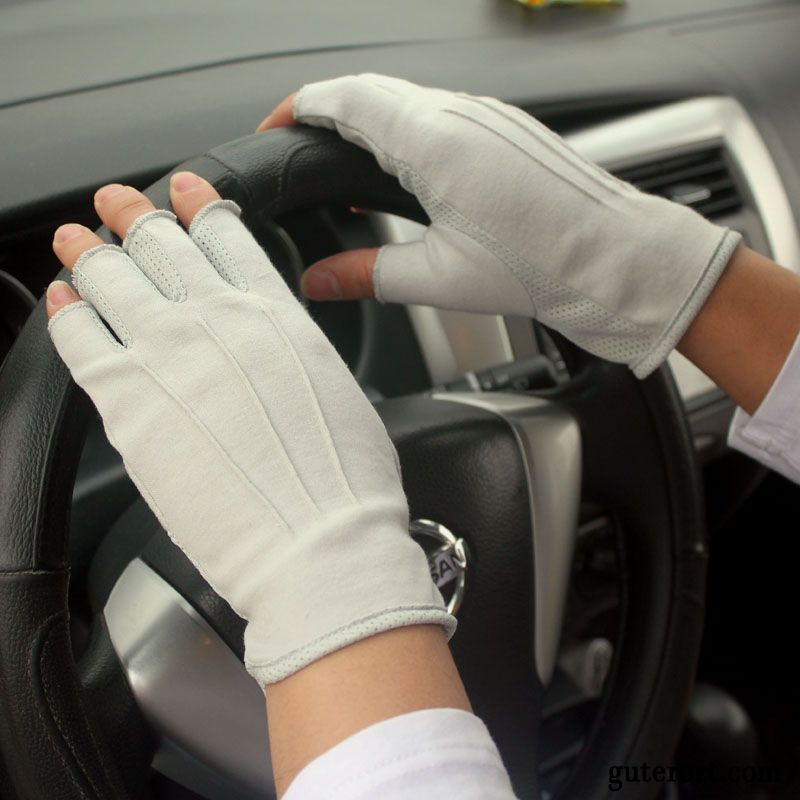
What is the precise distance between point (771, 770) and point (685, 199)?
2.71 ft

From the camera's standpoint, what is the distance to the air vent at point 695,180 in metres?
1.14

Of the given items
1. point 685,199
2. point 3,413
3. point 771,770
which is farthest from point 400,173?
point 771,770

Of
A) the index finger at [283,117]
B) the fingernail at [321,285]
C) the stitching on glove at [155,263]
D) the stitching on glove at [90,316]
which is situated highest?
the index finger at [283,117]

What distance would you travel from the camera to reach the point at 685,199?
1144mm

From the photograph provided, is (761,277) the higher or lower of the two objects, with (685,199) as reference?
higher

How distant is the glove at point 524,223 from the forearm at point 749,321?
0.08 feet

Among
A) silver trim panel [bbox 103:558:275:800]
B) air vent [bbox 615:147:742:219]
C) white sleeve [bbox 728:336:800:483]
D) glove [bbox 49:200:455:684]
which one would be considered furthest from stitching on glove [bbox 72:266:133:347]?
air vent [bbox 615:147:742:219]

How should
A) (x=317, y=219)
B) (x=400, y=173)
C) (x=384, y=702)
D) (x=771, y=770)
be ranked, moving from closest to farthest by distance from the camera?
(x=384, y=702) → (x=400, y=173) → (x=317, y=219) → (x=771, y=770)

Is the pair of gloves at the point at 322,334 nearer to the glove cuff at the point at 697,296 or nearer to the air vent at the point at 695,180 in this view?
the glove cuff at the point at 697,296

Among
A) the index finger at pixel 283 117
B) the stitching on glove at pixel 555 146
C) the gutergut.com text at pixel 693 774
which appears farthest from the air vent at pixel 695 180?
the gutergut.com text at pixel 693 774

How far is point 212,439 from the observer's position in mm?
477

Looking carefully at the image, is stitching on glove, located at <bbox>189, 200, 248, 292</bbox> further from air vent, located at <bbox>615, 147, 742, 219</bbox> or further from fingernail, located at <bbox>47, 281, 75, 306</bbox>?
air vent, located at <bbox>615, 147, 742, 219</bbox>

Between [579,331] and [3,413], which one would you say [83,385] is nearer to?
[3,413]

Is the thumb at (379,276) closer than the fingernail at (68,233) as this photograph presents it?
No
